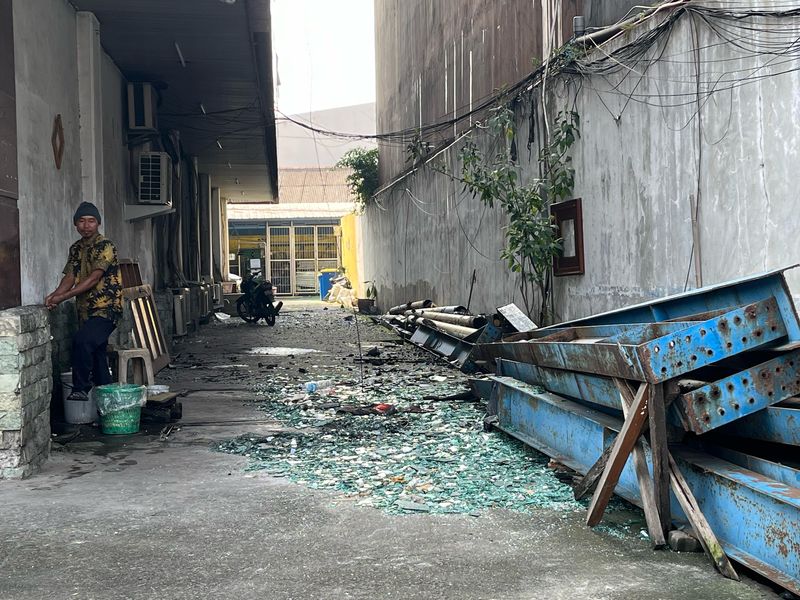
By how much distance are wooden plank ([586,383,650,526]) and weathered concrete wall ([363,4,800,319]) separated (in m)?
1.96

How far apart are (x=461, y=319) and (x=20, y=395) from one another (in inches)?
280

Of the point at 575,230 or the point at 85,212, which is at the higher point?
the point at 85,212

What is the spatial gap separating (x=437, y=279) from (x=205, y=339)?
462cm

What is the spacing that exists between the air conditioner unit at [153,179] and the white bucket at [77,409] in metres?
5.32

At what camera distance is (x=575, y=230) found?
27.4 ft

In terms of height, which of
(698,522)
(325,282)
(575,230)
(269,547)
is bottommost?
(269,547)

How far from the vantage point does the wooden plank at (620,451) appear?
12.1 feet

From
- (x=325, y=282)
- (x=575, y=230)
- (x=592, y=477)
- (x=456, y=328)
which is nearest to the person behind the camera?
(x=592, y=477)

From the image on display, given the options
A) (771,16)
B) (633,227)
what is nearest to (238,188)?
(633,227)

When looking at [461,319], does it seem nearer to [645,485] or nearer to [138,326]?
[138,326]

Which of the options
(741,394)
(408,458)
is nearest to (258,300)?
(408,458)

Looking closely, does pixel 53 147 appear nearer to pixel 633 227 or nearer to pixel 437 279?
pixel 633 227

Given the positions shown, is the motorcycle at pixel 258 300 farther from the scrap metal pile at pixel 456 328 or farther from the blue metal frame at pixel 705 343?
the blue metal frame at pixel 705 343

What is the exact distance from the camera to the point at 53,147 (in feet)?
24.3
